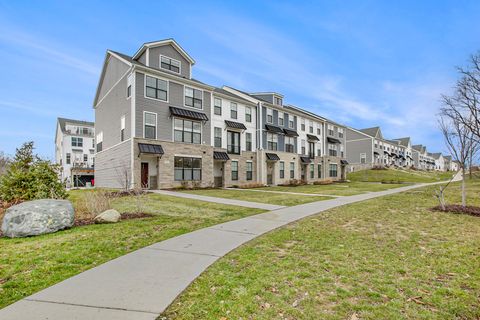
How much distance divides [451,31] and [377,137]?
52.1 m

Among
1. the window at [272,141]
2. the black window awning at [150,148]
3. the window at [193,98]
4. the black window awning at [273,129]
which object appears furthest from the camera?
the window at [272,141]

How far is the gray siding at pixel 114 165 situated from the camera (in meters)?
21.3

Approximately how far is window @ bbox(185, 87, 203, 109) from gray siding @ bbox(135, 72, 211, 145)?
0.40m

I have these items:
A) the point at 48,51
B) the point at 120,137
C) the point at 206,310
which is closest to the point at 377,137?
the point at 120,137

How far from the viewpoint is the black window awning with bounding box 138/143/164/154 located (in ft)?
67.1

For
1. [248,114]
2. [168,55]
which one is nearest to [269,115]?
[248,114]

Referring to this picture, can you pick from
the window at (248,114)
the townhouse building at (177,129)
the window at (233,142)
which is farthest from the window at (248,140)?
the window at (248,114)

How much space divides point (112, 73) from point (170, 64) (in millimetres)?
6255

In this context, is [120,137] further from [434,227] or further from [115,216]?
[434,227]

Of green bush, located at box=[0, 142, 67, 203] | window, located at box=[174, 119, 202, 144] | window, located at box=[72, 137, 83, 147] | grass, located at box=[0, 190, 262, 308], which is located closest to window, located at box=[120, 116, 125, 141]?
window, located at box=[174, 119, 202, 144]

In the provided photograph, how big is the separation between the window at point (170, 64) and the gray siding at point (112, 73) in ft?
10.4

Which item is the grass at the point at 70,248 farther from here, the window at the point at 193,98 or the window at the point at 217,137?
the window at the point at 217,137

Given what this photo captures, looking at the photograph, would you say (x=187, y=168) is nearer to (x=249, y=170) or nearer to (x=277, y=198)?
(x=249, y=170)

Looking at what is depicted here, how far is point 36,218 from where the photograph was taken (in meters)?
6.96
